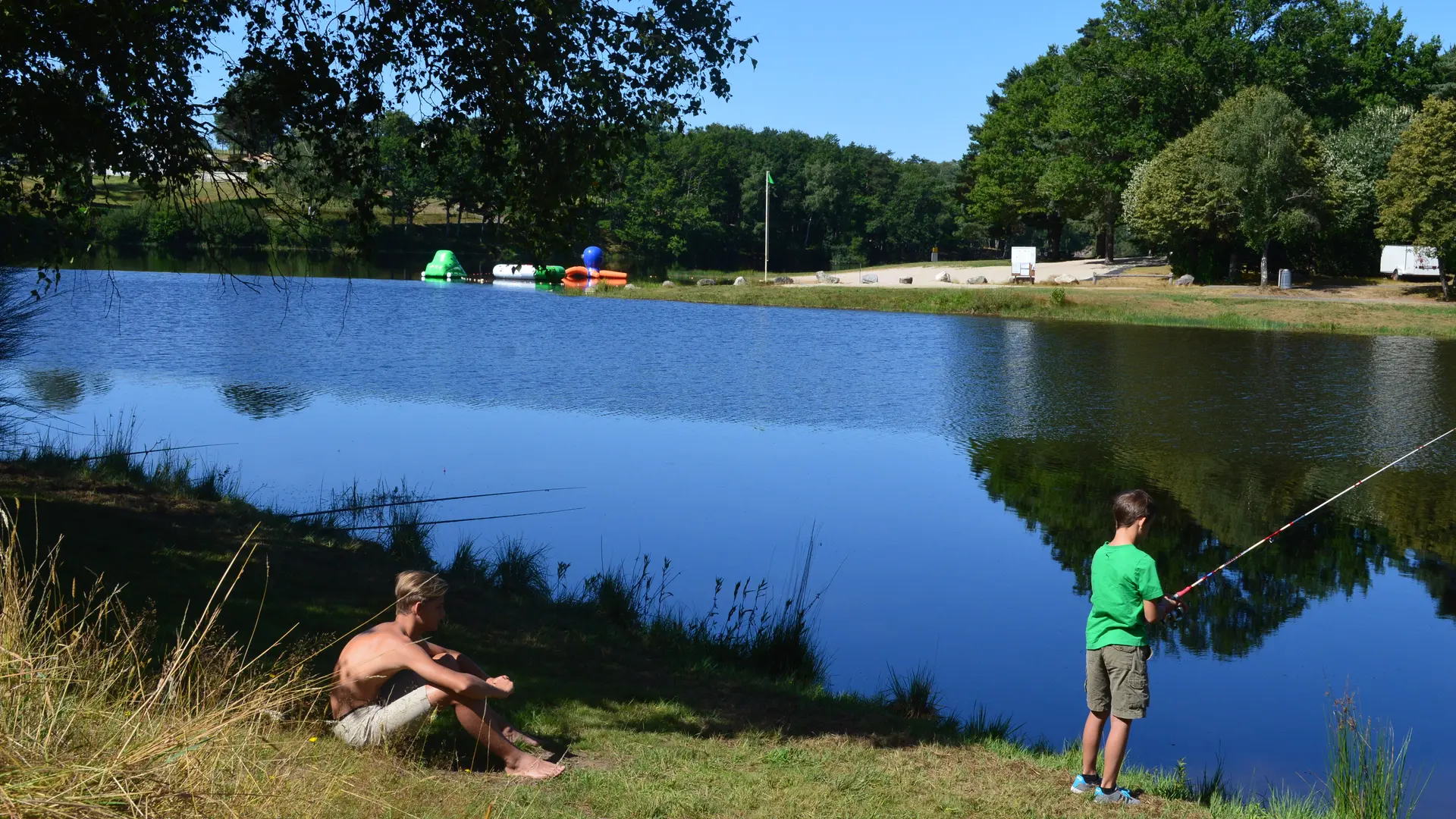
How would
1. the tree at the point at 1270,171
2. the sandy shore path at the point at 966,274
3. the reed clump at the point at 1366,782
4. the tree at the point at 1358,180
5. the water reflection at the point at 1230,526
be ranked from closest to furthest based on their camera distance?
the reed clump at the point at 1366,782, the water reflection at the point at 1230,526, the tree at the point at 1270,171, the tree at the point at 1358,180, the sandy shore path at the point at 966,274

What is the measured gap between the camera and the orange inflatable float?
64812mm

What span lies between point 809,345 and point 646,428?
14599mm

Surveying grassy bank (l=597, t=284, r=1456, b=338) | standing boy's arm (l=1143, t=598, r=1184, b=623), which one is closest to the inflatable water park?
grassy bank (l=597, t=284, r=1456, b=338)

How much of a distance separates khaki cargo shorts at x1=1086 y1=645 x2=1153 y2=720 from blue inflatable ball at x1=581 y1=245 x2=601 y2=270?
6163 cm

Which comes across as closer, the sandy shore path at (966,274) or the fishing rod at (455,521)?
the fishing rod at (455,521)

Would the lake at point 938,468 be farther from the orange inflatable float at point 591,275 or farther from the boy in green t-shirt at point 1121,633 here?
the orange inflatable float at point 591,275

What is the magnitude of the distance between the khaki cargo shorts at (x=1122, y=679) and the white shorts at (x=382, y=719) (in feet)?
10.9

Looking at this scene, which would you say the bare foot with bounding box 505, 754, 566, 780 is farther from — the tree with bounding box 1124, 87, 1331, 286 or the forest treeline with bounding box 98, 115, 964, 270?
the forest treeline with bounding box 98, 115, 964, 270

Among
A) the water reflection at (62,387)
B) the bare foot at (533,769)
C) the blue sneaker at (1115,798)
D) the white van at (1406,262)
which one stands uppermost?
the white van at (1406,262)

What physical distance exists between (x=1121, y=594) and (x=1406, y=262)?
167ft

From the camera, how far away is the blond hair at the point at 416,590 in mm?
5648

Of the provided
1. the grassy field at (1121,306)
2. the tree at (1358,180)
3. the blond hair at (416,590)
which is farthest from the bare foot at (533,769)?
the tree at (1358,180)

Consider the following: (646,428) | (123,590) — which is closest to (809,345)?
(646,428)

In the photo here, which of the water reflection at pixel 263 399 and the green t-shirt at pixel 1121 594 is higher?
the green t-shirt at pixel 1121 594
